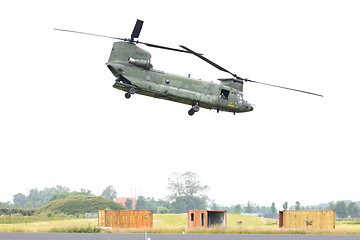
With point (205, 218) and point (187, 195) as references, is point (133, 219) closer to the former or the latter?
point (205, 218)

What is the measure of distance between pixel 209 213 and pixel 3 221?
42.1 meters

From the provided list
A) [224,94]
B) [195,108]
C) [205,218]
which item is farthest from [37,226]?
[224,94]

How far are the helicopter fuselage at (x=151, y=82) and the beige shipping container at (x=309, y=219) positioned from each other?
20795mm

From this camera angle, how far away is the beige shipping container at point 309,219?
50938 millimetres

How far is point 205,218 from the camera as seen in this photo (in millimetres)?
51531

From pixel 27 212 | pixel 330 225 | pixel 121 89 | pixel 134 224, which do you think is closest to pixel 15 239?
pixel 121 89

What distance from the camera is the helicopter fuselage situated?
1355 inches

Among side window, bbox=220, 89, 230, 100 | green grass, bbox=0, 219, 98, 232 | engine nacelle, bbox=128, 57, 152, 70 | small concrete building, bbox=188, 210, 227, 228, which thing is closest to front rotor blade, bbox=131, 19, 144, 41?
engine nacelle, bbox=128, 57, 152, 70

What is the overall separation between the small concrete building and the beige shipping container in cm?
707

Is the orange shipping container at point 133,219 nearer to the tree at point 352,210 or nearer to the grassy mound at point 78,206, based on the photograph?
the grassy mound at point 78,206

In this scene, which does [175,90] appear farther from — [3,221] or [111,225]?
[3,221]

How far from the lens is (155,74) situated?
116ft

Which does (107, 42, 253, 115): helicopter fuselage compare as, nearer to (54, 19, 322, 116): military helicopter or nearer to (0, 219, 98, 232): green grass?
(54, 19, 322, 116): military helicopter

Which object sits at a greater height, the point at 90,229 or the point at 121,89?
the point at 121,89
